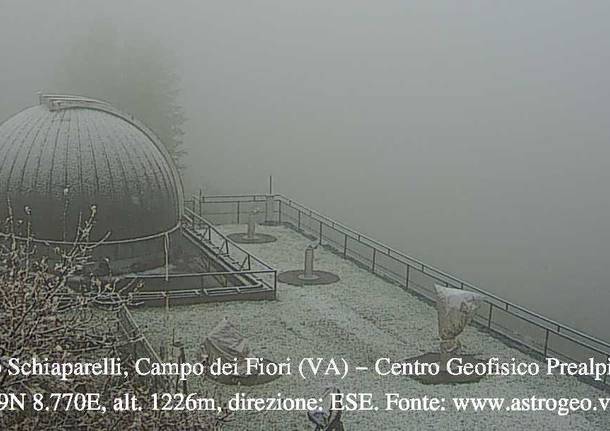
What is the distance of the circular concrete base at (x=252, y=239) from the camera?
2473 centimetres

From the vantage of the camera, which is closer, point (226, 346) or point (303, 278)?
point (226, 346)

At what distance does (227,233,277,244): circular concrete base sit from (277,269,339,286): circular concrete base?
155 inches

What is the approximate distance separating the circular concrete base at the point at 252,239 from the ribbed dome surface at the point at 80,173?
550 cm

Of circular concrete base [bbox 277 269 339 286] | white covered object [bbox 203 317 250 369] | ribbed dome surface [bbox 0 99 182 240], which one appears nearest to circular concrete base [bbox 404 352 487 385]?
white covered object [bbox 203 317 250 369]

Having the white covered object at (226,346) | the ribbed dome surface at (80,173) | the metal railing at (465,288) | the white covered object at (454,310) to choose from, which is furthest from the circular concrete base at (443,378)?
the ribbed dome surface at (80,173)

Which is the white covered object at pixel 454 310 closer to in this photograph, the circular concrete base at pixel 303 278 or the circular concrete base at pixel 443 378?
the circular concrete base at pixel 443 378

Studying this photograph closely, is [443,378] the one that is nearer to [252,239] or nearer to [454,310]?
[454,310]

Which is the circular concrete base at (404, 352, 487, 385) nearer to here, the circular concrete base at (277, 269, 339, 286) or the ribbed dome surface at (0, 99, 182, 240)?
the circular concrete base at (277, 269, 339, 286)

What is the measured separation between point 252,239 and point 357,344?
999cm

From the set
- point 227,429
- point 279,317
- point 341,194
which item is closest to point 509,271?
point 341,194

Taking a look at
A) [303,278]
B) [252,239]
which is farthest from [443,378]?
[252,239]

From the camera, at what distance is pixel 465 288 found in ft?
64.7

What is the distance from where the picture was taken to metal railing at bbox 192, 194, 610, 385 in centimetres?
1566

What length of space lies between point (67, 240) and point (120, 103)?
25.1 m
